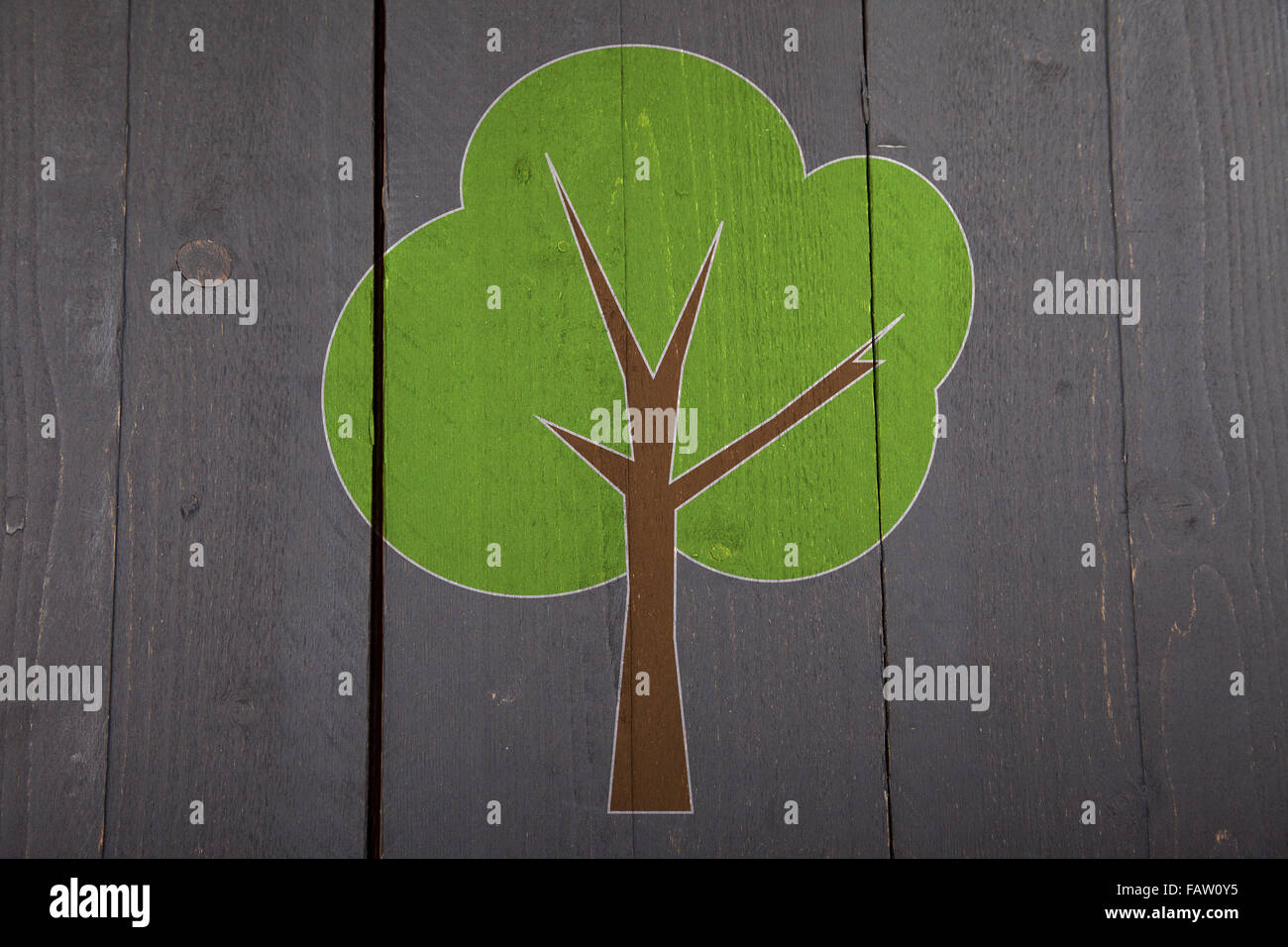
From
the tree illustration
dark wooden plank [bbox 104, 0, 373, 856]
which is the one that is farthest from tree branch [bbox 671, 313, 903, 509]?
dark wooden plank [bbox 104, 0, 373, 856]

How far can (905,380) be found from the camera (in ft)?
4.59

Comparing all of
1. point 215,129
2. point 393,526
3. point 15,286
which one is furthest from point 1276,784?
point 15,286

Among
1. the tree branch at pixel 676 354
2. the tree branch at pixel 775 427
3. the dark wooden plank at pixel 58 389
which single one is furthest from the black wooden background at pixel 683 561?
the tree branch at pixel 676 354

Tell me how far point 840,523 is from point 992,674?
0.29 metres

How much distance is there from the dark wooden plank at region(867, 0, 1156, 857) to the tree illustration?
0.07 m

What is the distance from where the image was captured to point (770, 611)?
1381 mm

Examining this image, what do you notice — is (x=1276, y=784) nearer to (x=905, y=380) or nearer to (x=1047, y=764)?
(x=1047, y=764)

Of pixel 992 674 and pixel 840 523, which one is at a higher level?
pixel 840 523

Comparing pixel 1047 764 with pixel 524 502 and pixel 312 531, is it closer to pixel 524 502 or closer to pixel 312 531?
pixel 524 502

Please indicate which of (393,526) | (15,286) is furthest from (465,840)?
(15,286)

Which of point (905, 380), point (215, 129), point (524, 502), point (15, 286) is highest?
point (215, 129)
